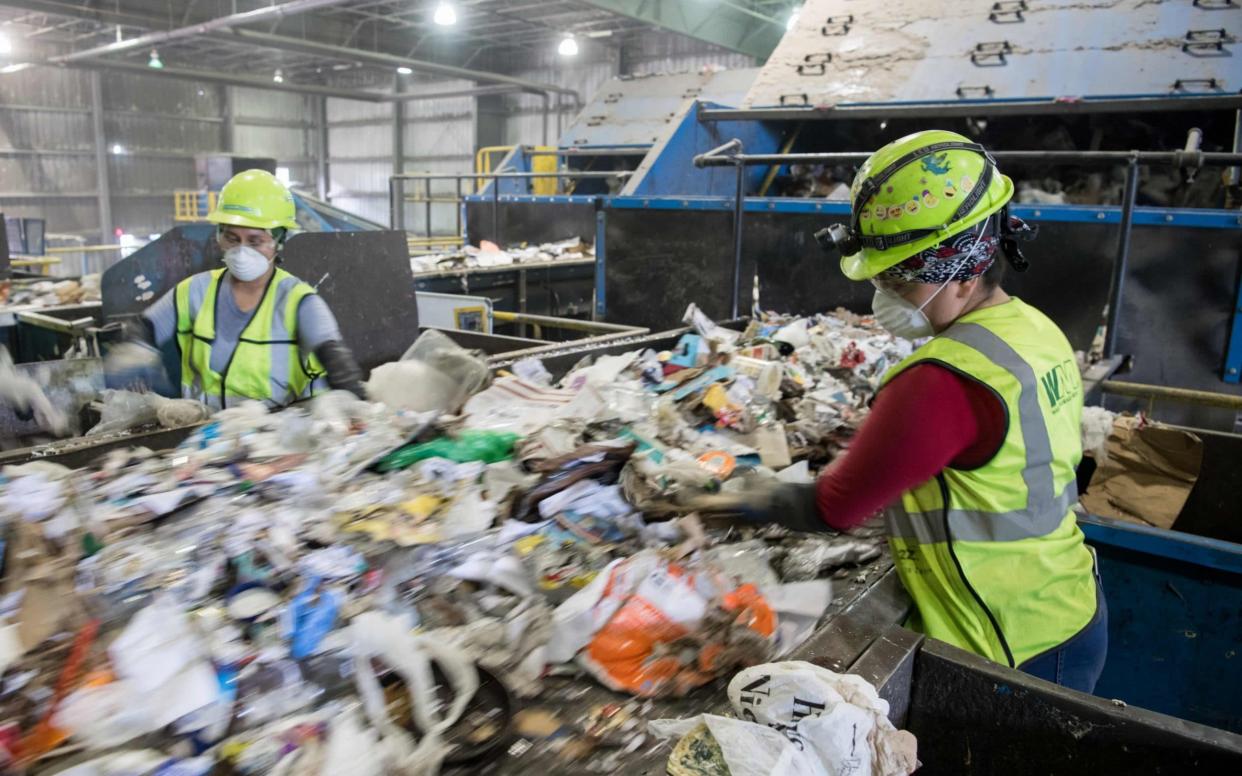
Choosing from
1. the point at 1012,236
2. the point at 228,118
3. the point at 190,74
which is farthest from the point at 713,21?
the point at 1012,236

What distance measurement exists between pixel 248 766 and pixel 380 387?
1.78 m

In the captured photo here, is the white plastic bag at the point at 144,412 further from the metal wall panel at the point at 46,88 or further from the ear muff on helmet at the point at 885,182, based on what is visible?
the metal wall panel at the point at 46,88

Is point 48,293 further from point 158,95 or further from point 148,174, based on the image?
point 158,95

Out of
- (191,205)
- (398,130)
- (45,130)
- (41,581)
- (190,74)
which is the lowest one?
(41,581)

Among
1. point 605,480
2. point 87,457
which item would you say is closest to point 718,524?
point 605,480

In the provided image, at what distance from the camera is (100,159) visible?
1764 cm

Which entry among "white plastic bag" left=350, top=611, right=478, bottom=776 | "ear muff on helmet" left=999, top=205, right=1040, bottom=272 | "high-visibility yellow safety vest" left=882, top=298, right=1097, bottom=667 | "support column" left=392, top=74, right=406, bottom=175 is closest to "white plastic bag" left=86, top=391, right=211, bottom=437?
"white plastic bag" left=350, top=611, right=478, bottom=776

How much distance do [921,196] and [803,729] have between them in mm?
948

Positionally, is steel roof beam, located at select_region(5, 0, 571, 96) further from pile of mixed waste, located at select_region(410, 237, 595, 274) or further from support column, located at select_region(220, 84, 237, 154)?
pile of mixed waste, located at select_region(410, 237, 595, 274)

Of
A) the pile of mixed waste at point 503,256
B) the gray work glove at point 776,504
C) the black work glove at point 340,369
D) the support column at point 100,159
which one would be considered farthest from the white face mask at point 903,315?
the support column at point 100,159

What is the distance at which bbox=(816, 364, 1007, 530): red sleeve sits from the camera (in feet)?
4.51

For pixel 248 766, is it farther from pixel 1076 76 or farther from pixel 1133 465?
pixel 1076 76

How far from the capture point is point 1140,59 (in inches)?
183

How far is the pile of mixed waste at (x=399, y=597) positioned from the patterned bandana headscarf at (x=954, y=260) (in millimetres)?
605
